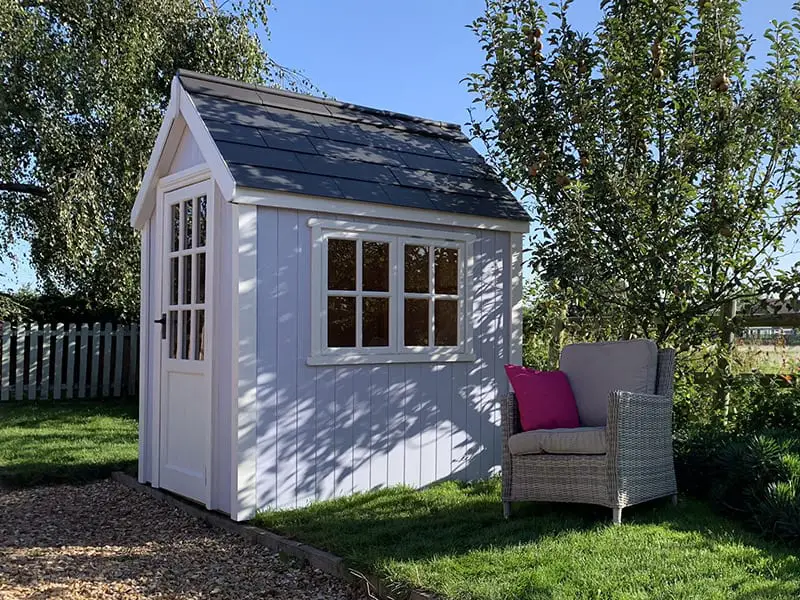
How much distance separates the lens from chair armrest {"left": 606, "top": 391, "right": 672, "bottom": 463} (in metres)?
4.64

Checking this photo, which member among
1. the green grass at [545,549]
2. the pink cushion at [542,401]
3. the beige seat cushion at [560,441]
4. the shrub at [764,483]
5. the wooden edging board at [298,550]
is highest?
the pink cushion at [542,401]

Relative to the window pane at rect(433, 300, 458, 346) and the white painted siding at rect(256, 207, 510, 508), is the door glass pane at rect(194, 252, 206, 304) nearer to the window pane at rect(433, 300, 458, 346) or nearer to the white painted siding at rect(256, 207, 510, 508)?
the white painted siding at rect(256, 207, 510, 508)

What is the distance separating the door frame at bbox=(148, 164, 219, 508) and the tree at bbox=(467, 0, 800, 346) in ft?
8.19

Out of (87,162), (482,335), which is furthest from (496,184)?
(87,162)

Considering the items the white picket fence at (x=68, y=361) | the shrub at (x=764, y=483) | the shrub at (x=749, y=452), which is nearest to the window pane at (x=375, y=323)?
the shrub at (x=749, y=452)

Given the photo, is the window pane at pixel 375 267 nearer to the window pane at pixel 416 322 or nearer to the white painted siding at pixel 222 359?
the window pane at pixel 416 322

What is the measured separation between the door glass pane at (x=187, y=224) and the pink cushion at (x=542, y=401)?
2.45 meters

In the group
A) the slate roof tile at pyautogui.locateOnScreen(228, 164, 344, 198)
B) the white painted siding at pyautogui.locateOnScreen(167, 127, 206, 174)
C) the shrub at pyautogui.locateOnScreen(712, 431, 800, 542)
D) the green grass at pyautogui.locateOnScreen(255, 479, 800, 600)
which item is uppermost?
the white painted siding at pyautogui.locateOnScreen(167, 127, 206, 174)

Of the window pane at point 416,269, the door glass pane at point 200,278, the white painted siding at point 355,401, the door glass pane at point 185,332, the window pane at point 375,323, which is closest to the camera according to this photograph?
the white painted siding at point 355,401

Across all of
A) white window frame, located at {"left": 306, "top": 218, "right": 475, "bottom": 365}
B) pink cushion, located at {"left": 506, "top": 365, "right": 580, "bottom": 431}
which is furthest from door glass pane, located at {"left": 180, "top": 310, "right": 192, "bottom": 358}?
pink cushion, located at {"left": 506, "top": 365, "right": 580, "bottom": 431}

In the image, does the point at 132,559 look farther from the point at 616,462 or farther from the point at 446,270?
the point at 446,270

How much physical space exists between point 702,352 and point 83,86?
27.1 feet

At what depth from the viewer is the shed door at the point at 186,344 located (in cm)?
564

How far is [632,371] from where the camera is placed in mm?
5297
